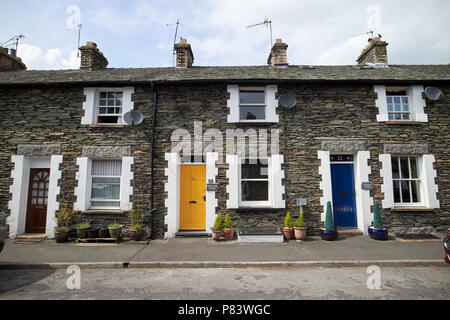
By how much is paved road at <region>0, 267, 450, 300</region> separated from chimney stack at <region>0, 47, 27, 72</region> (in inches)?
419

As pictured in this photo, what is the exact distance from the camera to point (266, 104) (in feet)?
27.1

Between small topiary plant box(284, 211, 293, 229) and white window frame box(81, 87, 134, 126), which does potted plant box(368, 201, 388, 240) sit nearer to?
small topiary plant box(284, 211, 293, 229)

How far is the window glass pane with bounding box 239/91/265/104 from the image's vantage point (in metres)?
8.52

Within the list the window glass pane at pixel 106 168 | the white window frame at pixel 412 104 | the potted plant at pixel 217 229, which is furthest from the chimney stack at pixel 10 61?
the white window frame at pixel 412 104

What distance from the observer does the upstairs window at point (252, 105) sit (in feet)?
27.5

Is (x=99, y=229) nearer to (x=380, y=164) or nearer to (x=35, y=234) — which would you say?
(x=35, y=234)

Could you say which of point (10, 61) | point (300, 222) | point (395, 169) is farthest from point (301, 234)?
point (10, 61)

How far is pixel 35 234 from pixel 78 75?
641 cm

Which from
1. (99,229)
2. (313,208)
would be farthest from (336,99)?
(99,229)

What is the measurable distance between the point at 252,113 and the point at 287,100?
136 cm

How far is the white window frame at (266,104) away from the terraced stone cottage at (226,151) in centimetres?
5

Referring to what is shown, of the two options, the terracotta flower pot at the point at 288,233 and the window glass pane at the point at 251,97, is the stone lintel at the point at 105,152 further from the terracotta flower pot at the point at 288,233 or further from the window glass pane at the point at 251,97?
the terracotta flower pot at the point at 288,233

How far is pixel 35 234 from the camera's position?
26.0 feet
